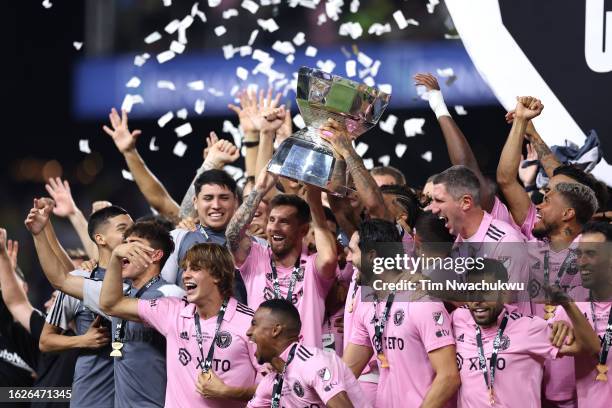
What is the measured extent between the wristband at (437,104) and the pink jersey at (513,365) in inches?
56.1

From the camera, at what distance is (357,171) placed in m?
5.33

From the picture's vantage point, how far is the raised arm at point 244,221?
5609mm

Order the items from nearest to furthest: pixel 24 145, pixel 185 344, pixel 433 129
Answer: pixel 185 344 < pixel 433 129 < pixel 24 145

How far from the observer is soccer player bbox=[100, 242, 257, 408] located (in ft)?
16.9

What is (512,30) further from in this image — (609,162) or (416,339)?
(416,339)

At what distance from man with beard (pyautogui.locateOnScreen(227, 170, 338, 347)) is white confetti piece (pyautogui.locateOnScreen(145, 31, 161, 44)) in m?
2.77

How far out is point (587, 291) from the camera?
5039 mm

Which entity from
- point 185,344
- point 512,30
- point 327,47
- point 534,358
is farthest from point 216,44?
point 534,358

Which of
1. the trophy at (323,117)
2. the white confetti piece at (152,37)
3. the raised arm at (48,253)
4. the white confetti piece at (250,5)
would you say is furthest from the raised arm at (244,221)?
the white confetti piece at (152,37)

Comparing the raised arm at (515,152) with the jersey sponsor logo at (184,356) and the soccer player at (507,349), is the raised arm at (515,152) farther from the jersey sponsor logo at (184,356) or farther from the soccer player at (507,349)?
the jersey sponsor logo at (184,356)

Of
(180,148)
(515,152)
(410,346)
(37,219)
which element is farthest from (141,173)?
(410,346)

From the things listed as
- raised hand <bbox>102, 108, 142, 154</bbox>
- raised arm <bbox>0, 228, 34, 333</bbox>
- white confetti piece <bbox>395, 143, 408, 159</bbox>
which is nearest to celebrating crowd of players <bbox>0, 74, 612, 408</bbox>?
raised arm <bbox>0, 228, 34, 333</bbox>

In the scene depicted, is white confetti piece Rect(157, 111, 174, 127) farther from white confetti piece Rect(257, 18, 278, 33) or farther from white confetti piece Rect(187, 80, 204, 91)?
white confetti piece Rect(257, 18, 278, 33)

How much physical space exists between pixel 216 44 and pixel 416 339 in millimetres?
3885
